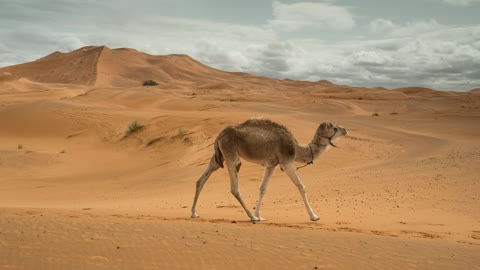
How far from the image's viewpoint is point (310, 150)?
10.5 metres

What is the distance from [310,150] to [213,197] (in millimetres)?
4673

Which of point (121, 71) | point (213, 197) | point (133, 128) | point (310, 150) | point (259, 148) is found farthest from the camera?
point (121, 71)

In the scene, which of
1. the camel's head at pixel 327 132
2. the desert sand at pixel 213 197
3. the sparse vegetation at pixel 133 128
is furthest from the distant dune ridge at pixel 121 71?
the camel's head at pixel 327 132

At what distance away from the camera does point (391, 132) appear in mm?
28641

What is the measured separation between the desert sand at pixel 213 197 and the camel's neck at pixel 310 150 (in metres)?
1.24

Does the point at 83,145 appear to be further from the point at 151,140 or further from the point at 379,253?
the point at 379,253

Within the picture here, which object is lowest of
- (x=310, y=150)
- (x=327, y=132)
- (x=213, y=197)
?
(x=213, y=197)

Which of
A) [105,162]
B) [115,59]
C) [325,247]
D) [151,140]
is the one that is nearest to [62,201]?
[105,162]

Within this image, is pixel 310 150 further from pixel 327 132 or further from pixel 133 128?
pixel 133 128

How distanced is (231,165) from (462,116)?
32.3 m

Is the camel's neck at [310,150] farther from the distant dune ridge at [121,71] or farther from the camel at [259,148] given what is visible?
the distant dune ridge at [121,71]

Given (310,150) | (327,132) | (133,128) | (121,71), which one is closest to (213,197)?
(310,150)

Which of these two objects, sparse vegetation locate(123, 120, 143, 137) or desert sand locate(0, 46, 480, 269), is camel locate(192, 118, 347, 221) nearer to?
desert sand locate(0, 46, 480, 269)

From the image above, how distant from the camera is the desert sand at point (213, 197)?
646 cm
